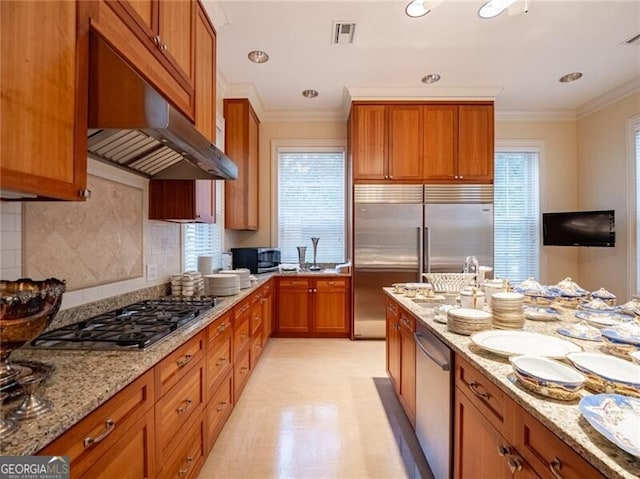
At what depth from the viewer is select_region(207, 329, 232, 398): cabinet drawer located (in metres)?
1.76

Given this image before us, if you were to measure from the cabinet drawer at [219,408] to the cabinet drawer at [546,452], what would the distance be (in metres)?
1.53

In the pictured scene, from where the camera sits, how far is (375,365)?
3.17 m

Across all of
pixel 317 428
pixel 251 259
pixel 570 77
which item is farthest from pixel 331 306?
pixel 570 77

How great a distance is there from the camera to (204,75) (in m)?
2.16

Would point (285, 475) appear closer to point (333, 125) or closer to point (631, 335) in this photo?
point (631, 335)

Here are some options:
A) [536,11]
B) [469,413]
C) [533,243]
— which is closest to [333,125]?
[536,11]

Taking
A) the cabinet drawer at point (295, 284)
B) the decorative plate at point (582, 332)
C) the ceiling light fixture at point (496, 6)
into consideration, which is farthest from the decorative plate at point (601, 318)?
the cabinet drawer at point (295, 284)

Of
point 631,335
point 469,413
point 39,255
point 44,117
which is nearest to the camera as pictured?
point 44,117

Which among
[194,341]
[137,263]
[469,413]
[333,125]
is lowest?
[469,413]

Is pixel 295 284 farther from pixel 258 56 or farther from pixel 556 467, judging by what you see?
pixel 556 467

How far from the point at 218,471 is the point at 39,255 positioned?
1442 mm

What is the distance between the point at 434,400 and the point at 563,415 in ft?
2.91

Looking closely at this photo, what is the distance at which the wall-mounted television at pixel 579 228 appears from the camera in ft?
12.1

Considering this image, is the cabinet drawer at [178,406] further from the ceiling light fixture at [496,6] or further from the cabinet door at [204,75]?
the ceiling light fixture at [496,6]
